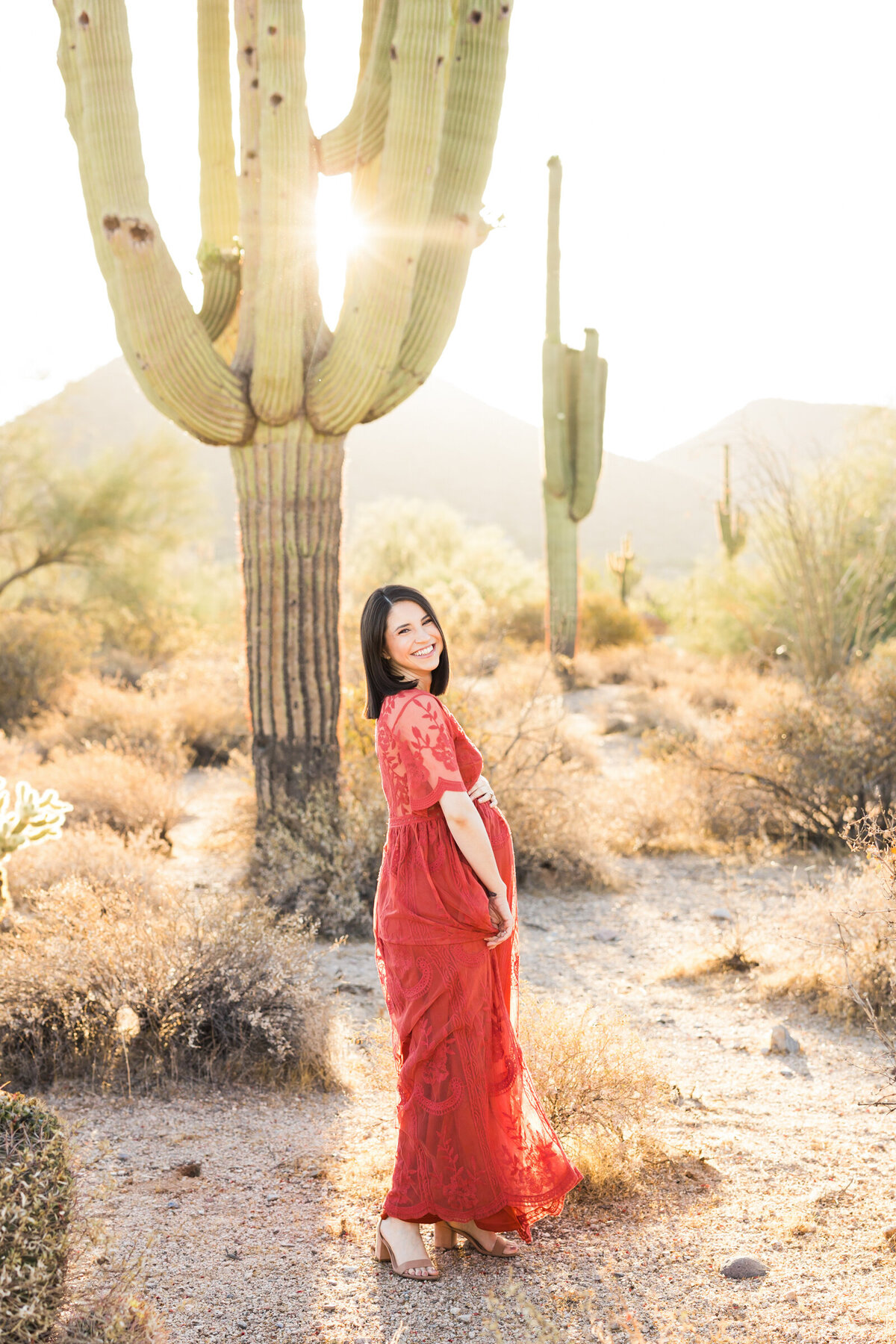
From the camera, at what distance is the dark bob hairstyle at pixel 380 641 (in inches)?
103

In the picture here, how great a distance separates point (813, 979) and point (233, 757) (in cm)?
514

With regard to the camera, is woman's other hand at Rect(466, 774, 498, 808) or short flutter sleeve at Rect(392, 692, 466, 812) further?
woman's other hand at Rect(466, 774, 498, 808)

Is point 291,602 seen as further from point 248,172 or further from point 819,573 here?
point 819,573

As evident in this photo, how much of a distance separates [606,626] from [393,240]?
13.3 metres

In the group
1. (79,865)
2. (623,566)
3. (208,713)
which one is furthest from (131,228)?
(623,566)

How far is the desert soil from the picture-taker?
2375mm

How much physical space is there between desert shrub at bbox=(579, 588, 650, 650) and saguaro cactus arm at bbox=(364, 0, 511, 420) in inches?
491

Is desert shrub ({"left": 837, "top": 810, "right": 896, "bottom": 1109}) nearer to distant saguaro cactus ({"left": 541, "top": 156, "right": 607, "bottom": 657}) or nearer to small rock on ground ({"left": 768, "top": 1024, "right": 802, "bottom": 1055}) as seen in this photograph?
small rock on ground ({"left": 768, "top": 1024, "right": 802, "bottom": 1055})

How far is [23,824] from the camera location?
426 cm

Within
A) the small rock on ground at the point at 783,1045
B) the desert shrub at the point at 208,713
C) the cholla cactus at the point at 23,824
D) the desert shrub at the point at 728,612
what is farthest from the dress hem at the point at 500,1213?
the desert shrub at the point at 728,612

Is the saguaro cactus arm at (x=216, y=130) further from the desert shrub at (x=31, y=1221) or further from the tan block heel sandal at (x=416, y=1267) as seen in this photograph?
the tan block heel sandal at (x=416, y=1267)

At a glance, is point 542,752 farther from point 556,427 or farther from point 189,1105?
point 556,427

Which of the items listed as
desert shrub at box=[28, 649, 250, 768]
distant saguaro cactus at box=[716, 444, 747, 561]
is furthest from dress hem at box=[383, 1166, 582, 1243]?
distant saguaro cactus at box=[716, 444, 747, 561]

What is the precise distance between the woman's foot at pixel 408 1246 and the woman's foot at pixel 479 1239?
0.35 feet
